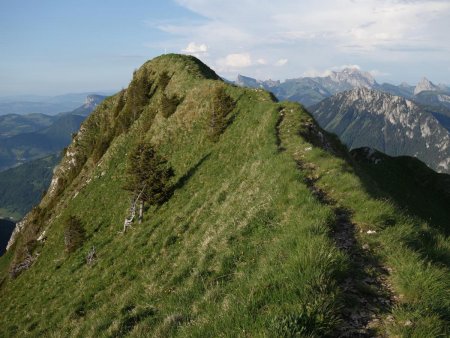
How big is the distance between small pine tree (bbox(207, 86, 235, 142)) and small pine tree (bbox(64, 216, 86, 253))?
52.7ft

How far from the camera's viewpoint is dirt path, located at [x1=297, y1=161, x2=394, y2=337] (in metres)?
6.29

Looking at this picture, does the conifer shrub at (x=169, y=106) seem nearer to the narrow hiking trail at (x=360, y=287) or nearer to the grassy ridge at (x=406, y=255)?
the grassy ridge at (x=406, y=255)

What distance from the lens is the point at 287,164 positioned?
1772cm

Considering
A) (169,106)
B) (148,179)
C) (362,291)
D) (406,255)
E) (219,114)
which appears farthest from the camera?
(169,106)

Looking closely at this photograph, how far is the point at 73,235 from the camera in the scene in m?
34.2

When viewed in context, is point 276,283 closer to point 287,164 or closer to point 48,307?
point 287,164

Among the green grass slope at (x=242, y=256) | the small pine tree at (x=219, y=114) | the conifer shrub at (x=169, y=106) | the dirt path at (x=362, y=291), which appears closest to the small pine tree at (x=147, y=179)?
the green grass slope at (x=242, y=256)

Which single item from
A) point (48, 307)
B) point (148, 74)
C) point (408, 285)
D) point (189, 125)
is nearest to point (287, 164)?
point (408, 285)

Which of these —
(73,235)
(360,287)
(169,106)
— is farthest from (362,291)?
(169,106)

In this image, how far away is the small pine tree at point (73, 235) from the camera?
109 ft

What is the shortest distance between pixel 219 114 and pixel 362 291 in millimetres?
30810

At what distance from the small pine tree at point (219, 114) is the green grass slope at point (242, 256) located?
770mm

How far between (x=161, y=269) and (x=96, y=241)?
1907 cm

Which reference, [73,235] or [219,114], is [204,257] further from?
[73,235]
